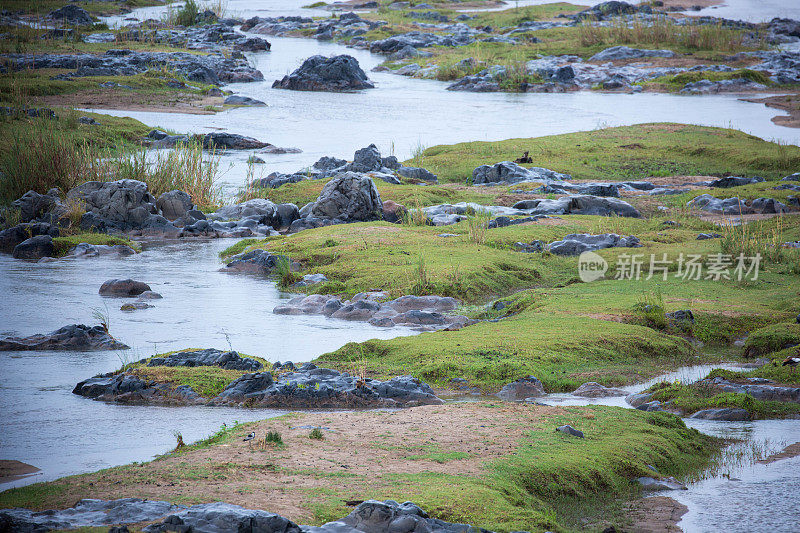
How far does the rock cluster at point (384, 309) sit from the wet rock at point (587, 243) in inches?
148

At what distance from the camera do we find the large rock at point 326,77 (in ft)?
→ 148

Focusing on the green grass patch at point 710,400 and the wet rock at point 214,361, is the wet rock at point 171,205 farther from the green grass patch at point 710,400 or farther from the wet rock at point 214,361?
the green grass patch at point 710,400

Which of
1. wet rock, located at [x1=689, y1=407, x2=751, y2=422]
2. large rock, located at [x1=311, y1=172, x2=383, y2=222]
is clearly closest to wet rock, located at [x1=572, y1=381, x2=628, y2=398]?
wet rock, located at [x1=689, y1=407, x2=751, y2=422]

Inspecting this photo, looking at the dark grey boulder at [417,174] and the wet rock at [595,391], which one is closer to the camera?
the wet rock at [595,391]

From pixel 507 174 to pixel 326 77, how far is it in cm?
2450

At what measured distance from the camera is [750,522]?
6.29 meters

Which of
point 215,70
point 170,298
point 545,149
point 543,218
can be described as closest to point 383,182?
point 543,218

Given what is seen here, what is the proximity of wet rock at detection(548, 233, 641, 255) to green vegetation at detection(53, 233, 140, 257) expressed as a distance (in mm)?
9171

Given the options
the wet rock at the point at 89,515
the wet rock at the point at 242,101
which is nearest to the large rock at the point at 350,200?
the wet rock at the point at 89,515

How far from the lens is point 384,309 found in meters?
13.6

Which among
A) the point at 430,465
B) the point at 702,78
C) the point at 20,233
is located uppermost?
the point at 702,78

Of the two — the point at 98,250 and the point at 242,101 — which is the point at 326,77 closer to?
the point at 242,101

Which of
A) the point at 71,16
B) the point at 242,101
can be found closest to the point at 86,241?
the point at 242,101

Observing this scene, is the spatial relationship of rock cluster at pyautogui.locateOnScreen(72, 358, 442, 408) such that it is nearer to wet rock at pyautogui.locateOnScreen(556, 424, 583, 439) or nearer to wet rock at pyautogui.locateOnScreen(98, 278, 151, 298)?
wet rock at pyautogui.locateOnScreen(556, 424, 583, 439)
